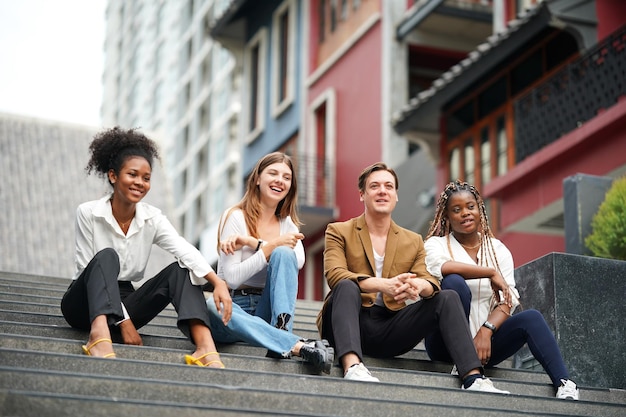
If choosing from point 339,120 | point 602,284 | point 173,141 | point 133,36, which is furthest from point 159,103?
point 602,284

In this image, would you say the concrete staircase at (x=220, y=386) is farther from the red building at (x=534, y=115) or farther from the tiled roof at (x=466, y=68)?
the tiled roof at (x=466, y=68)

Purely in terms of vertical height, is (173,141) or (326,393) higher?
(173,141)

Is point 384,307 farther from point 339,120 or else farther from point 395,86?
point 339,120

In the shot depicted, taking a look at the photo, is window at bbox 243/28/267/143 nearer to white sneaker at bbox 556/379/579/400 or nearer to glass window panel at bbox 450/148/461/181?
glass window panel at bbox 450/148/461/181

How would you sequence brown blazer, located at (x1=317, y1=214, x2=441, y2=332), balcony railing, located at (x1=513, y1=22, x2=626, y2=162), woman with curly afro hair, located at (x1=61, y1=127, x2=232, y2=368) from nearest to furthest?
1. woman with curly afro hair, located at (x1=61, y1=127, x2=232, y2=368)
2. brown blazer, located at (x1=317, y1=214, x2=441, y2=332)
3. balcony railing, located at (x1=513, y1=22, x2=626, y2=162)

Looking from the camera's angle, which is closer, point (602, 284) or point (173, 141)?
point (602, 284)

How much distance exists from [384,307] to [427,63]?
640 inches

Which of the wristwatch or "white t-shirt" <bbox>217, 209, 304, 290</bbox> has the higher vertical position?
"white t-shirt" <bbox>217, 209, 304, 290</bbox>

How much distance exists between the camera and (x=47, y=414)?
453 cm

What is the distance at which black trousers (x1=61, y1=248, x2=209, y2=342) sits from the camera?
6145 mm

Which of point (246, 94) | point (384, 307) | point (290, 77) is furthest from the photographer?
point (246, 94)

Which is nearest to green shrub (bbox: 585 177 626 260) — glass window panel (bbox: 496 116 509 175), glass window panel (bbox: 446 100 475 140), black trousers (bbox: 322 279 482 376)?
black trousers (bbox: 322 279 482 376)

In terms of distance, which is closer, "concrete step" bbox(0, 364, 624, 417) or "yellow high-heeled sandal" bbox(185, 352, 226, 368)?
"concrete step" bbox(0, 364, 624, 417)

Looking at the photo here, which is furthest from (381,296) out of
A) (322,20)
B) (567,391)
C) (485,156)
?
(322,20)
